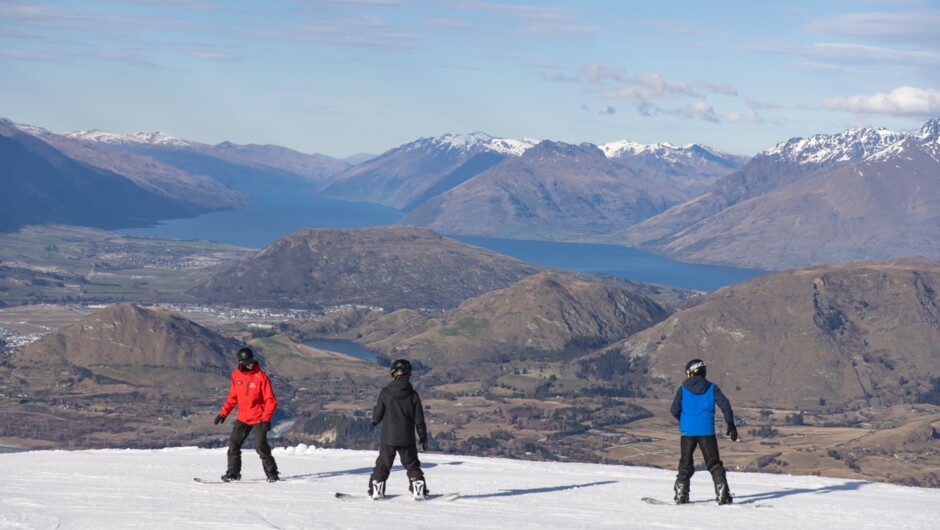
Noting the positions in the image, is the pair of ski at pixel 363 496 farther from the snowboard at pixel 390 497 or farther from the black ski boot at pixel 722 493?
the black ski boot at pixel 722 493

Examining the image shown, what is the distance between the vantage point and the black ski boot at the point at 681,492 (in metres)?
32.4

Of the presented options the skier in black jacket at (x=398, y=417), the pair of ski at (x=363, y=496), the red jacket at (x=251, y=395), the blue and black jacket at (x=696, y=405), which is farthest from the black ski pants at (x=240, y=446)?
the blue and black jacket at (x=696, y=405)

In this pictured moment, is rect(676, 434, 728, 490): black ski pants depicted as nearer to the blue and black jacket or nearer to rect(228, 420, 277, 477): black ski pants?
the blue and black jacket

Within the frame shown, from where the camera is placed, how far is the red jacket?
106 feet

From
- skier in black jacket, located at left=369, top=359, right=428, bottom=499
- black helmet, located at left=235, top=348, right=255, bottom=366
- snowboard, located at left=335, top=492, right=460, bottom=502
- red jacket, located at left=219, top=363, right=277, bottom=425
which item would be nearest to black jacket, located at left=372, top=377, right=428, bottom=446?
skier in black jacket, located at left=369, top=359, right=428, bottom=499

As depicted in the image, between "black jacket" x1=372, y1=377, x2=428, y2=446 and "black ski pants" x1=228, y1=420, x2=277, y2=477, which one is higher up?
"black jacket" x1=372, y1=377, x2=428, y2=446

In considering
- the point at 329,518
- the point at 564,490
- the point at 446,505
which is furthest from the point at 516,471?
the point at 329,518

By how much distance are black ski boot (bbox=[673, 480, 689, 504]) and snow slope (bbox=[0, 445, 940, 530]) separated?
353 millimetres

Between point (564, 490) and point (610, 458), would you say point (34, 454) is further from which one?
point (610, 458)

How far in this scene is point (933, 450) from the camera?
180 m

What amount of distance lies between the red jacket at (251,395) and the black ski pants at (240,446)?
280mm

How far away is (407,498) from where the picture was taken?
31.5 metres

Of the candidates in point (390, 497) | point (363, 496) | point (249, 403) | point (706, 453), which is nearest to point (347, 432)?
point (249, 403)

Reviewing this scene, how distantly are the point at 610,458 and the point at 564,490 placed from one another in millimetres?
143304
